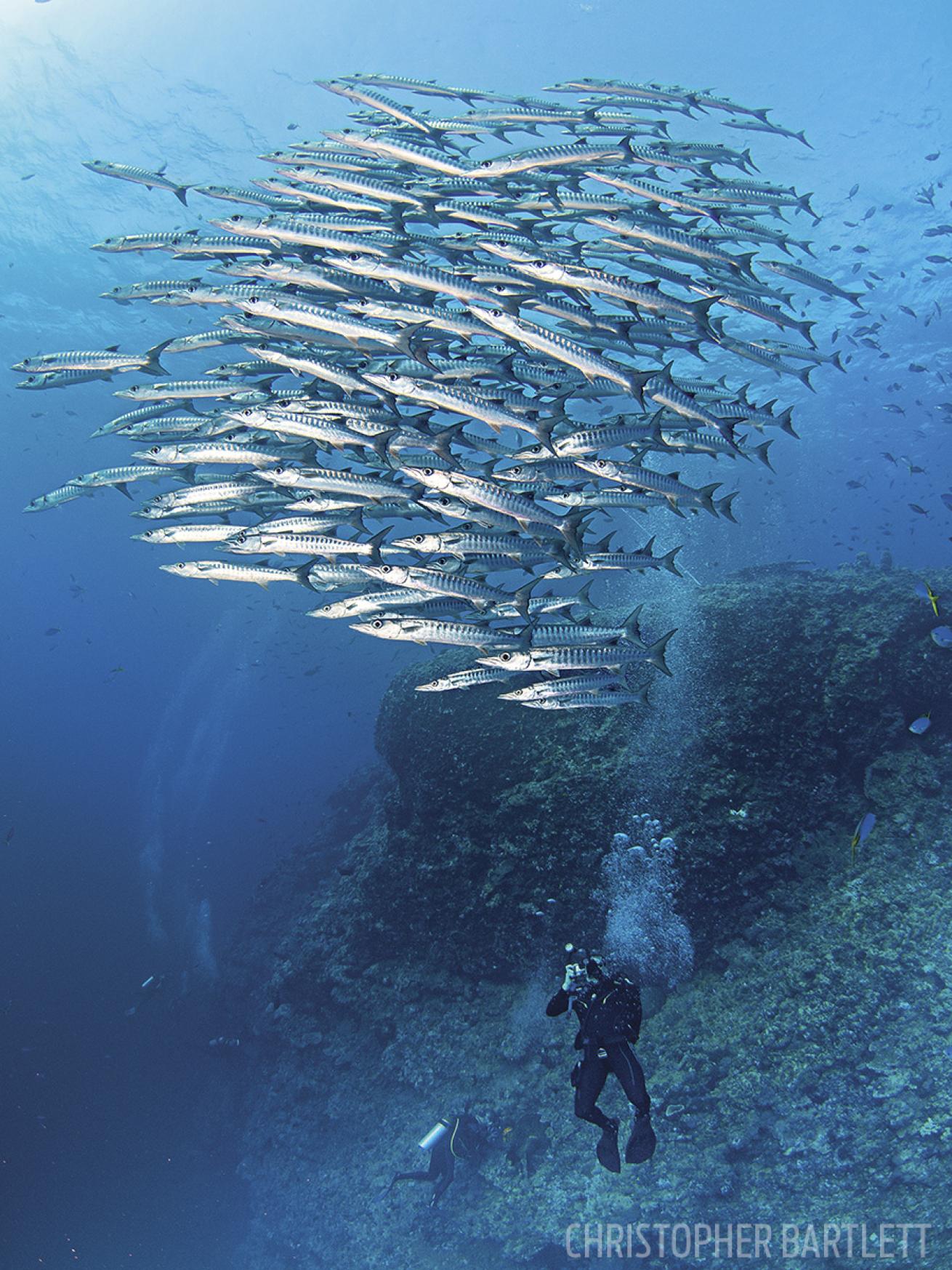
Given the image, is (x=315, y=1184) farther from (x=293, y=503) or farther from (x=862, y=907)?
(x=293, y=503)

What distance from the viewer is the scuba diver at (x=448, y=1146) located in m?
10.1

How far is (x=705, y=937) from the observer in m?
7.89

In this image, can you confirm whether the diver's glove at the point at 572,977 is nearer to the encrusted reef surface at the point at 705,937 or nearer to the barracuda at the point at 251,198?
the encrusted reef surface at the point at 705,937

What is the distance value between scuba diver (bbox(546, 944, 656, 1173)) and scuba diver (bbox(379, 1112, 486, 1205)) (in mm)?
5021

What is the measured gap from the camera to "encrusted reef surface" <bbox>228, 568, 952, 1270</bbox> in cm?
676

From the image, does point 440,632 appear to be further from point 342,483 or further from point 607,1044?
point 607,1044

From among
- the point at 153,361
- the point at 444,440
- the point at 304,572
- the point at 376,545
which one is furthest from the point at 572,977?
the point at 153,361

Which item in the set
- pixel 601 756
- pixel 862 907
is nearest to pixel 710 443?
pixel 601 756

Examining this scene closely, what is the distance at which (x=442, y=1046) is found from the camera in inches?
404

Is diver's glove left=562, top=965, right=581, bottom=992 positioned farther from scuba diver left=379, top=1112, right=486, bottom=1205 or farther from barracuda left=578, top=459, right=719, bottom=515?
scuba diver left=379, top=1112, right=486, bottom=1205

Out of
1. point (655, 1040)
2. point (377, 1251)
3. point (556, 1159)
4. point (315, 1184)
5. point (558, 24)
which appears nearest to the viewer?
point (655, 1040)

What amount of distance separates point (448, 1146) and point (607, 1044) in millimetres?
6603

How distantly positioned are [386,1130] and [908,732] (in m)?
11.6

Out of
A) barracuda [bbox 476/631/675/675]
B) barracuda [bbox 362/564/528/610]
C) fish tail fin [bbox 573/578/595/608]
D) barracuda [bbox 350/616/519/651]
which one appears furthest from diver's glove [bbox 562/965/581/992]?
fish tail fin [bbox 573/578/595/608]
